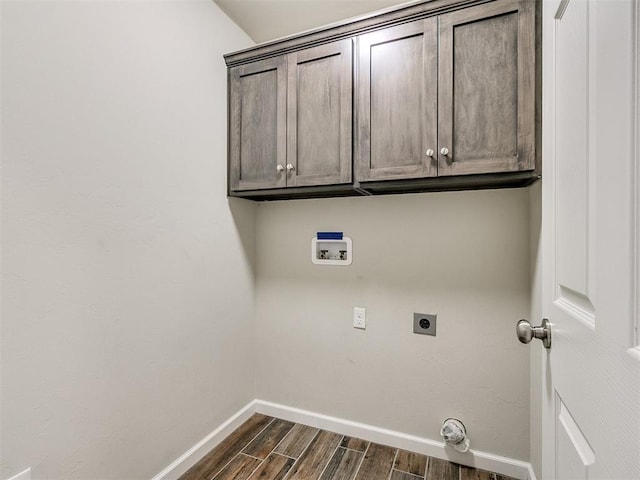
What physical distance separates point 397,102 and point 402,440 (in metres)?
1.76

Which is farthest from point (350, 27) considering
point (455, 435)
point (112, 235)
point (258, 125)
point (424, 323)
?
point (455, 435)

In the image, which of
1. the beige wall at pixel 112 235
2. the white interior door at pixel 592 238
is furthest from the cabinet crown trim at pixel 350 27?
the white interior door at pixel 592 238

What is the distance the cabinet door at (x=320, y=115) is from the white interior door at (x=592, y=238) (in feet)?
2.89

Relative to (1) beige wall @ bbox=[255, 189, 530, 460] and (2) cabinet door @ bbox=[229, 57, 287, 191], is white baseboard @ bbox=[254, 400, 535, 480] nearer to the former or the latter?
(1) beige wall @ bbox=[255, 189, 530, 460]

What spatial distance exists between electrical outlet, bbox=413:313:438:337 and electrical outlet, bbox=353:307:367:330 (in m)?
0.28

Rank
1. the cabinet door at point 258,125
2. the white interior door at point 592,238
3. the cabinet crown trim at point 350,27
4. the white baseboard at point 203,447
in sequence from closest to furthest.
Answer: the white interior door at point 592,238
the cabinet crown trim at point 350,27
the white baseboard at point 203,447
the cabinet door at point 258,125

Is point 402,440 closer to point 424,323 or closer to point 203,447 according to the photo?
point 424,323

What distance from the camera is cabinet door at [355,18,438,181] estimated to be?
1413 mm

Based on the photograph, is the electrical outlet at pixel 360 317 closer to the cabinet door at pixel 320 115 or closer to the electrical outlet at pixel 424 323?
the electrical outlet at pixel 424 323

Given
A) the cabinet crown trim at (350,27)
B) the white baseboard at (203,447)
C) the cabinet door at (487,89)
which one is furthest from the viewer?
the white baseboard at (203,447)

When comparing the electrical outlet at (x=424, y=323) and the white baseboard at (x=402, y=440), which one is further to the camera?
the electrical outlet at (x=424, y=323)

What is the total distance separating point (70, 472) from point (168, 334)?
565mm

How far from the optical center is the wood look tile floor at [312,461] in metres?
1.60

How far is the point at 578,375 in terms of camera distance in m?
0.61
